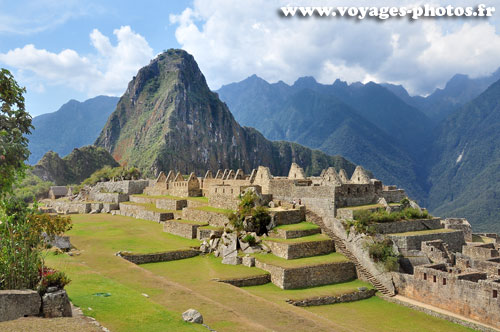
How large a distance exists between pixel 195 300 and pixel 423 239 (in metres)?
14.3

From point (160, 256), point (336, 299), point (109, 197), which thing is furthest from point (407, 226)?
point (109, 197)

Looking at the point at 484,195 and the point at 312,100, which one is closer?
the point at 484,195

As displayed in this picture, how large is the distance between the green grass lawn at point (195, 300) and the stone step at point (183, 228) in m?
1.84

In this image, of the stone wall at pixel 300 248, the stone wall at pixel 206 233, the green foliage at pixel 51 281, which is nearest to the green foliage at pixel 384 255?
the stone wall at pixel 300 248

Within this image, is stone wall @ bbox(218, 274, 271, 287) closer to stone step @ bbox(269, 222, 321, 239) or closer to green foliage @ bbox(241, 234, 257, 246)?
green foliage @ bbox(241, 234, 257, 246)

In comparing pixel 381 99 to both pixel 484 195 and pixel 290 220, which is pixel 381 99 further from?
pixel 290 220

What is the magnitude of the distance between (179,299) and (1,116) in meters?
8.64

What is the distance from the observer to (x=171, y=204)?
3609 cm

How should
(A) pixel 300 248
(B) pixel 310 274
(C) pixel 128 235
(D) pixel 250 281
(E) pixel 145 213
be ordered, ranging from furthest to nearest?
(E) pixel 145 213 → (C) pixel 128 235 → (A) pixel 300 248 → (B) pixel 310 274 → (D) pixel 250 281

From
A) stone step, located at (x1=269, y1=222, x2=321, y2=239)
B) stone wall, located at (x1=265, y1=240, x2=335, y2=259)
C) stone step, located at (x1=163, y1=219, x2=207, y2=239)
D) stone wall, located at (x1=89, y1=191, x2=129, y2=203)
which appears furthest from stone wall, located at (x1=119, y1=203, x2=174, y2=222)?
stone wall, located at (x1=265, y1=240, x2=335, y2=259)

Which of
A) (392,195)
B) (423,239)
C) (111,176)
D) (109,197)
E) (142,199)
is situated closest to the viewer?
(423,239)

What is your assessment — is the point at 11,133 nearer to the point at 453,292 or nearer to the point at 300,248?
the point at 300,248

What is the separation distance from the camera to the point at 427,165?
132m

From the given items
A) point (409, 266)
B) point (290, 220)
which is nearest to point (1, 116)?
point (290, 220)
